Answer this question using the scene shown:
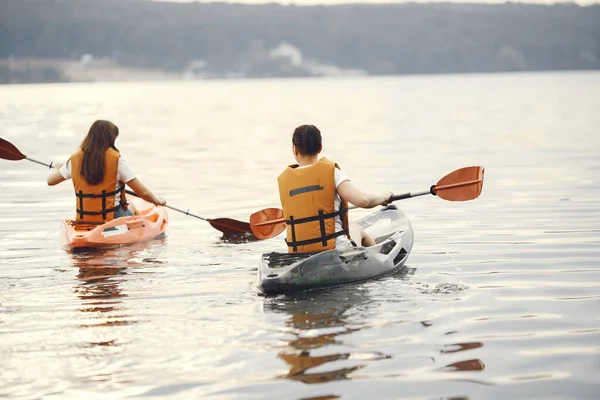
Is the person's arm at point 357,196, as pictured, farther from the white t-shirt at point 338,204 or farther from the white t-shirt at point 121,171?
the white t-shirt at point 121,171

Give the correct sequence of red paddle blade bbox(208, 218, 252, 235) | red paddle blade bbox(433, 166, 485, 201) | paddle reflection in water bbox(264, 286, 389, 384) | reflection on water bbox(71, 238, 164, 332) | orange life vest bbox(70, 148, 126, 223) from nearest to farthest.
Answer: paddle reflection in water bbox(264, 286, 389, 384), reflection on water bbox(71, 238, 164, 332), red paddle blade bbox(433, 166, 485, 201), orange life vest bbox(70, 148, 126, 223), red paddle blade bbox(208, 218, 252, 235)

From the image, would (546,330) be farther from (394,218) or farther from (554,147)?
(554,147)

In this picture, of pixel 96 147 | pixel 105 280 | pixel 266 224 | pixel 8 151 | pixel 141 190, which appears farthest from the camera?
pixel 8 151

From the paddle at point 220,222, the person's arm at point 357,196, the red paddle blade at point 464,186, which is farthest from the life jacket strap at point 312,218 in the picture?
the paddle at point 220,222

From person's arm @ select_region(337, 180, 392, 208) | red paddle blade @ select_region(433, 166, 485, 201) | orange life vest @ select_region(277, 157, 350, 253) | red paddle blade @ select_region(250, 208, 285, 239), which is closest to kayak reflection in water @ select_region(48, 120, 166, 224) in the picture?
red paddle blade @ select_region(250, 208, 285, 239)

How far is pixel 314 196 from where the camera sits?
937 centimetres

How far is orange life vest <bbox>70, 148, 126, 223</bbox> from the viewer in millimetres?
12000

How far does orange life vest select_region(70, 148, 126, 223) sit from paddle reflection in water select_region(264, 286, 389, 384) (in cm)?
381

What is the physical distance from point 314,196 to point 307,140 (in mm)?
507

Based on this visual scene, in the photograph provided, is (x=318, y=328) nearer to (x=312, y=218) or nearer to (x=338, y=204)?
(x=312, y=218)

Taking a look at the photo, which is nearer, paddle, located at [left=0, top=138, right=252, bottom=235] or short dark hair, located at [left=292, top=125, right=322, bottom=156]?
short dark hair, located at [left=292, top=125, right=322, bottom=156]

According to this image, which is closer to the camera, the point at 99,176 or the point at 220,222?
the point at 99,176

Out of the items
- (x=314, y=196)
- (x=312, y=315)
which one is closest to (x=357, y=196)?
(x=314, y=196)

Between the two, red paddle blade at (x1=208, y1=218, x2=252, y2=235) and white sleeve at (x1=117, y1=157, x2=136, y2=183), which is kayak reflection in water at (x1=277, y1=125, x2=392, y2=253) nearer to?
white sleeve at (x1=117, y1=157, x2=136, y2=183)
